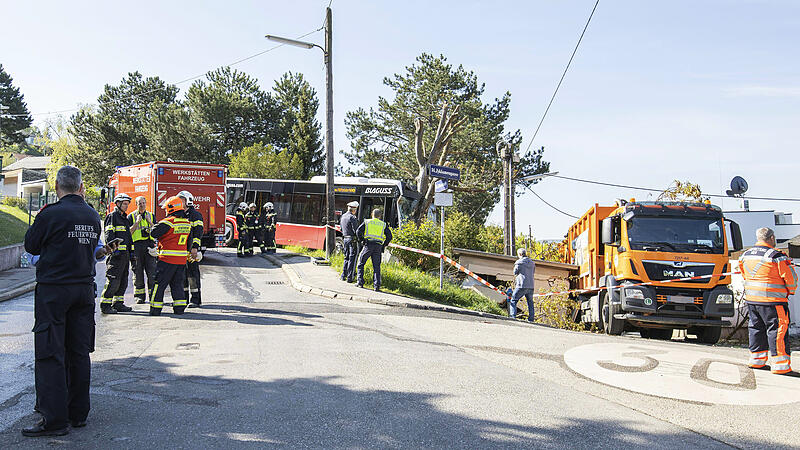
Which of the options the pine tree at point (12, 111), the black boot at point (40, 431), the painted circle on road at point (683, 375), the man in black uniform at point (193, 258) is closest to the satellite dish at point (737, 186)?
the painted circle on road at point (683, 375)

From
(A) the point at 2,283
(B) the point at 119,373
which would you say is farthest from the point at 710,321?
(A) the point at 2,283

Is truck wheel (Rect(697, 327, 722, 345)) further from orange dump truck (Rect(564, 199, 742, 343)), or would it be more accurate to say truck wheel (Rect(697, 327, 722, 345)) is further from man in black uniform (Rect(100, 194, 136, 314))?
man in black uniform (Rect(100, 194, 136, 314))

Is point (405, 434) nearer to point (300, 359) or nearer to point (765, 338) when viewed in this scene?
point (300, 359)

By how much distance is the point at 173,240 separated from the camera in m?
10.5

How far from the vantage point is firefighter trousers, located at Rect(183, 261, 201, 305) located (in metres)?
11.3

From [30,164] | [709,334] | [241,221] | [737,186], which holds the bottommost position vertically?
[709,334]

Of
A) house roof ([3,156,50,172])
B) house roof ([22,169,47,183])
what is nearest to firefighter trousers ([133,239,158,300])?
house roof ([22,169,47,183])

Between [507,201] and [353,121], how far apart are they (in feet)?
78.2

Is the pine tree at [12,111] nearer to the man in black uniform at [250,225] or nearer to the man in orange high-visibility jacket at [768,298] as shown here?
the man in black uniform at [250,225]

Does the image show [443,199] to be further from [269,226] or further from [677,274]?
[269,226]

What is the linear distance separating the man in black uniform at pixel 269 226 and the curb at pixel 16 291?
9.00 metres

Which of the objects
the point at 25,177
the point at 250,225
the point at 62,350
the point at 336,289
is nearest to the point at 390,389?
the point at 62,350

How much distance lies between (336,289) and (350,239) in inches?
56.5

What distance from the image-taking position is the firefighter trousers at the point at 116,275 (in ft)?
Answer: 34.7
